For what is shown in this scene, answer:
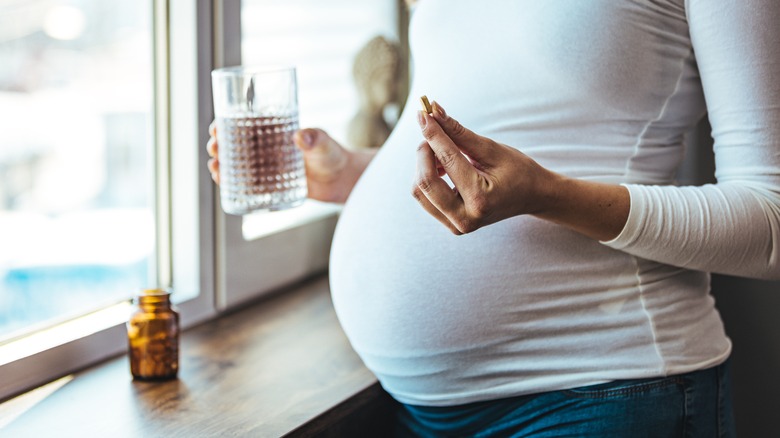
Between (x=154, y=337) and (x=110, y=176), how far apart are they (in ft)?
1.06

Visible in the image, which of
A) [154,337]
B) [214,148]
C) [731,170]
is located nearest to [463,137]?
[731,170]

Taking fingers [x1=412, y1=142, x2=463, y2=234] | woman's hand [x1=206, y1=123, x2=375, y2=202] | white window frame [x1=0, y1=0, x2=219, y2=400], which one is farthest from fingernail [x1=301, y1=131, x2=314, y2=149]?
fingers [x1=412, y1=142, x2=463, y2=234]

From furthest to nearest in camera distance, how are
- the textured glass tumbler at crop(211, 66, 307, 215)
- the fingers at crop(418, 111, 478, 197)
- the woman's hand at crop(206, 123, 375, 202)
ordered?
the woman's hand at crop(206, 123, 375, 202)
the textured glass tumbler at crop(211, 66, 307, 215)
the fingers at crop(418, 111, 478, 197)

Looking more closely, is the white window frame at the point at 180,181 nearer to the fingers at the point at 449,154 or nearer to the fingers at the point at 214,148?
the fingers at the point at 214,148

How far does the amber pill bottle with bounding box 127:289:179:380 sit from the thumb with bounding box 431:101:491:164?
1.63ft

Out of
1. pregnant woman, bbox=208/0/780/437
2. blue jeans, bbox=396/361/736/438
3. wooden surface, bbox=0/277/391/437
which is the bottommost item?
wooden surface, bbox=0/277/391/437

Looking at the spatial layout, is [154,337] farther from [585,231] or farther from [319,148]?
[585,231]

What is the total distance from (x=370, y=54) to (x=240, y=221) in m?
0.49

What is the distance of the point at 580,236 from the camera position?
0.98 m

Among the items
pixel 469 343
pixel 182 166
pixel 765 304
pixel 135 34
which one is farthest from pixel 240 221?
pixel 765 304

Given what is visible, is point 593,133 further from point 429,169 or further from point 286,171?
point 286,171

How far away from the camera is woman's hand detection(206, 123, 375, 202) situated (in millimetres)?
1217

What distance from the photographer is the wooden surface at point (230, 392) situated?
102 centimetres

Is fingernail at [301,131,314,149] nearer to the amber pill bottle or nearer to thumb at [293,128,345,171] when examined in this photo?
thumb at [293,128,345,171]
